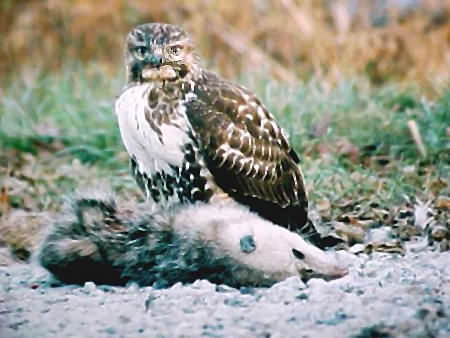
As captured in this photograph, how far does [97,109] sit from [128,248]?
256cm

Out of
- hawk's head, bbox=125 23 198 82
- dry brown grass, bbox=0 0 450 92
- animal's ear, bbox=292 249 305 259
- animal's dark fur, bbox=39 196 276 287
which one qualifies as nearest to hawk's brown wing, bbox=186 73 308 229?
hawk's head, bbox=125 23 198 82

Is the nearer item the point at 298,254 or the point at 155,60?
the point at 298,254

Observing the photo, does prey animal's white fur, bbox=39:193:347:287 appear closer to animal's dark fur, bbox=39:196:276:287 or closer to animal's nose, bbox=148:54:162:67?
animal's dark fur, bbox=39:196:276:287

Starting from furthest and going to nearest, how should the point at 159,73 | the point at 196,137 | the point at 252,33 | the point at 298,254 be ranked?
the point at 252,33 < the point at 159,73 < the point at 196,137 < the point at 298,254

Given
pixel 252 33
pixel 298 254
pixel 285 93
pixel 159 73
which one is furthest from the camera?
pixel 252 33

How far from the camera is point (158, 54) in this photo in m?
4.06

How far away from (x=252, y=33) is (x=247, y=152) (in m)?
4.29

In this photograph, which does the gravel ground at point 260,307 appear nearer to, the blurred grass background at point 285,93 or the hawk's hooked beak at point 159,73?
the blurred grass background at point 285,93

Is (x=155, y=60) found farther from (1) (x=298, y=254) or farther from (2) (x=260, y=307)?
(2) (x=260, y=307)

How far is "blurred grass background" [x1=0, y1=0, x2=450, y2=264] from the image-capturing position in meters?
4.69

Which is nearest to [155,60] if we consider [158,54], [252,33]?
[158,54]

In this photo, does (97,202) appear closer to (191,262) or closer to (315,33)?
(191,262)

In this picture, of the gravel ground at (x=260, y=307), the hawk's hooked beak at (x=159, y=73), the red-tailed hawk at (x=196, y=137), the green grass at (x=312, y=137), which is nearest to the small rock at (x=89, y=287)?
the gravel ground at (x=260, y=307)

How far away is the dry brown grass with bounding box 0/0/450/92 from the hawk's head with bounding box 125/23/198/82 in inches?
125
